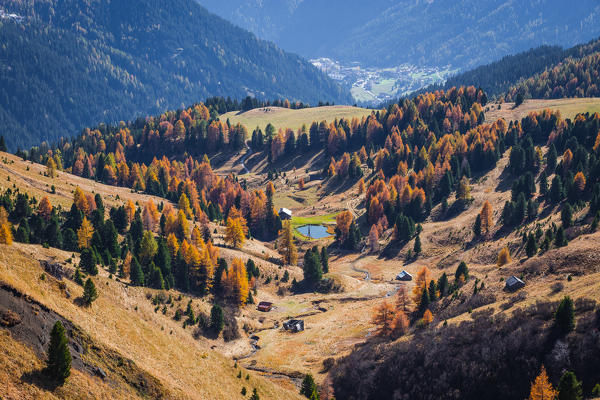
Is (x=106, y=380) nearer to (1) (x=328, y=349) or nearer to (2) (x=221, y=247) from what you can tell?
(1) (x=328, y=349)

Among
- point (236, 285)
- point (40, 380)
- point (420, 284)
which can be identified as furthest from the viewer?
point (236, 285)

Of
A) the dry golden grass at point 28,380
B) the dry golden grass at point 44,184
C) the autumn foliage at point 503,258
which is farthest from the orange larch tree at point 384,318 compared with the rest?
the dry golden grass at point 44,184

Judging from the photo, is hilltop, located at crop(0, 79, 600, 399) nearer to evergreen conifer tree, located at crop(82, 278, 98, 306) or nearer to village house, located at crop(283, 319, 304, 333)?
evergreen conifer tree, located at crop(82, 278, 98, 306)

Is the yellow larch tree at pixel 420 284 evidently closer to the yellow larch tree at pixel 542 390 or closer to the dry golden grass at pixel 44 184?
the yellow larch tree at pixel 542 390

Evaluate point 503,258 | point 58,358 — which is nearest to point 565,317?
point 503,258

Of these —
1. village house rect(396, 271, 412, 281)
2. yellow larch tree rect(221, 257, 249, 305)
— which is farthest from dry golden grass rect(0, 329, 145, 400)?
village house rect(396, 271, 412, 281)

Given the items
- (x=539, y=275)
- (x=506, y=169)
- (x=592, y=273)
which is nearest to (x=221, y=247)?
(x=539, y=275)

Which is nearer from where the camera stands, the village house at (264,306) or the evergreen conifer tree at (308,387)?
the evergreen conifer tree at (308,387)

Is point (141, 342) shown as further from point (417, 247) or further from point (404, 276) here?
point (417, 247)

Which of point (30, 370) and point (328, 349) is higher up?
point (30, 370)
